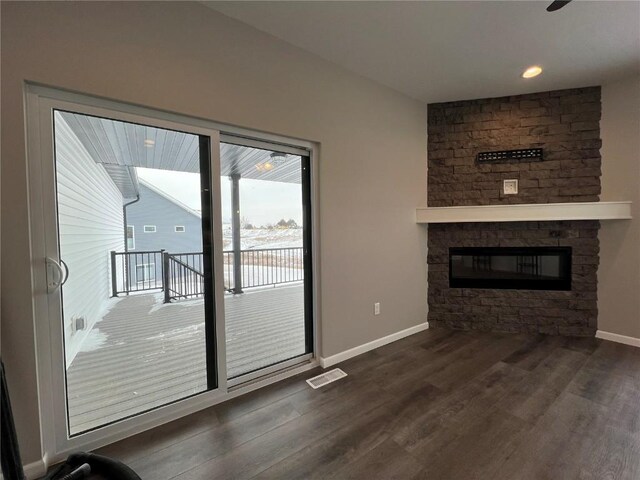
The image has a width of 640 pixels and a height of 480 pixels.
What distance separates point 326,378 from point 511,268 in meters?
2.59

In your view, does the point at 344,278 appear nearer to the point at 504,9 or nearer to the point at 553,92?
the point at 504,9

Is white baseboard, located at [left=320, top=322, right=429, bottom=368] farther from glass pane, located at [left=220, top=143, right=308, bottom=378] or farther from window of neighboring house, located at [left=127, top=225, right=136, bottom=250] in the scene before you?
window of neighboring house, located at [left=127, top=225, right=136, bottom=250]

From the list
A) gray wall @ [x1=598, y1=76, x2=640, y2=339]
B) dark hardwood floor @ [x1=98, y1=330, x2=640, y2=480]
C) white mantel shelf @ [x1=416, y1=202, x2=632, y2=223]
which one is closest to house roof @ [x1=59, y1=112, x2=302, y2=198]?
dark hardwood floor @ [x1=98, y1=330, x2=640, y2=480]

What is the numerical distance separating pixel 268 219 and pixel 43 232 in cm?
146

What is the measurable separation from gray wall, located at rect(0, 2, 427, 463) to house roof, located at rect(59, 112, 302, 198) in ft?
0.67

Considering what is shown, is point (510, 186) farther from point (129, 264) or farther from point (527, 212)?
point (129, 264)

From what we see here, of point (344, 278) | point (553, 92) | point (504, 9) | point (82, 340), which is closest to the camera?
point (82, 340)

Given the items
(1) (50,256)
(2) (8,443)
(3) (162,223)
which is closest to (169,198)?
(3) (162,223)

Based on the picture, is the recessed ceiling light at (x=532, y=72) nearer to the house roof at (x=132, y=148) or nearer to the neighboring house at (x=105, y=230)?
the house roof at (x=132, y=148)

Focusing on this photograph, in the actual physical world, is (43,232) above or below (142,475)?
above

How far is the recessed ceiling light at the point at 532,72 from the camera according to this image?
104 inches

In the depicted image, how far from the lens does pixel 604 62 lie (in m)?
2.57

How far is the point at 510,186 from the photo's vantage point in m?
3.23

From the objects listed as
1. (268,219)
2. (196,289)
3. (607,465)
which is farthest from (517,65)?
(196,289)
